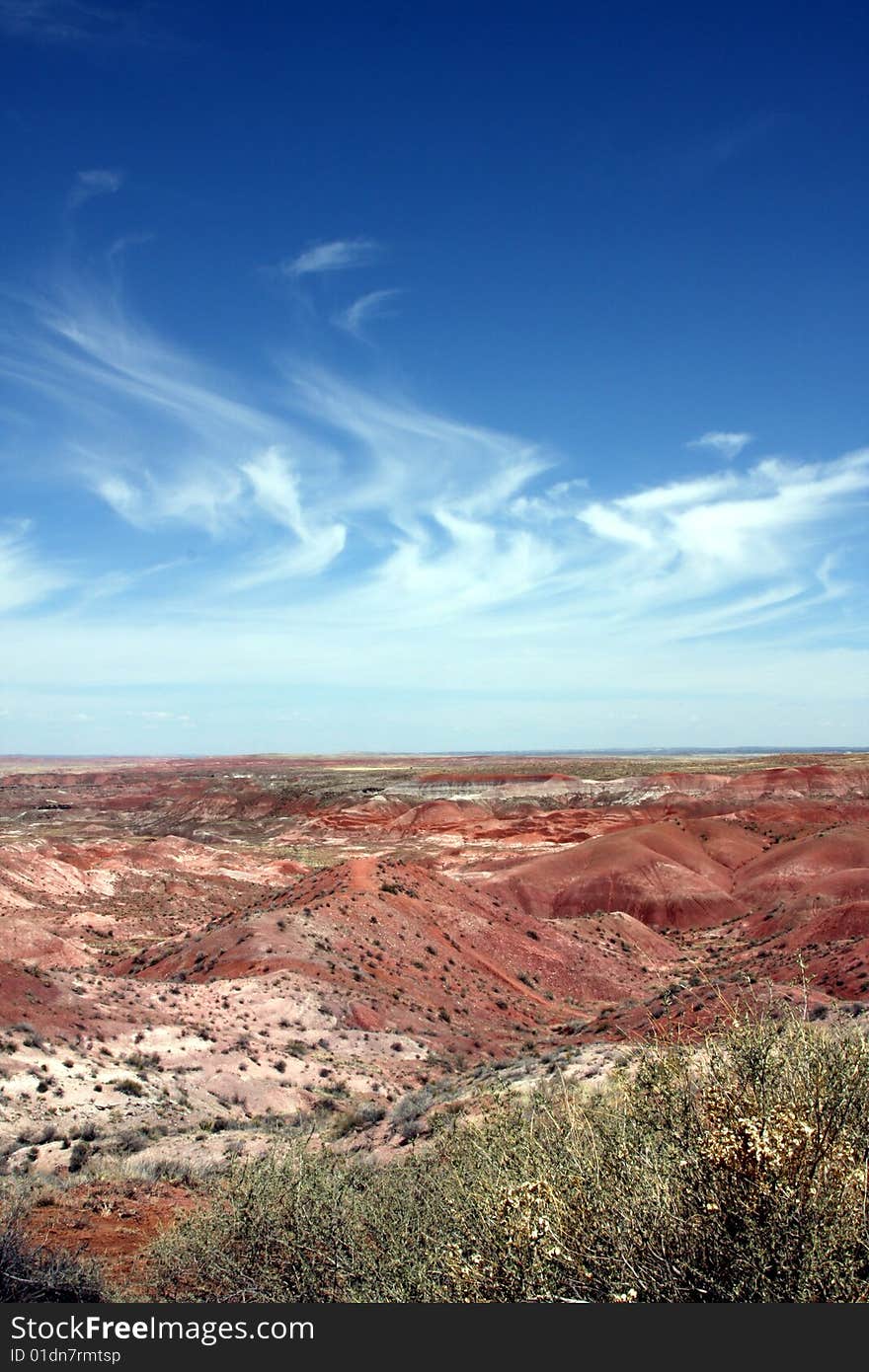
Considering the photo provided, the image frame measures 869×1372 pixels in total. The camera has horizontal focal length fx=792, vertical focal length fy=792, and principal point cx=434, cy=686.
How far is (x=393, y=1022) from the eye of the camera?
24.6m

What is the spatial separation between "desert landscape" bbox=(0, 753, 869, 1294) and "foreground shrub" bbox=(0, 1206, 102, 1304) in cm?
55

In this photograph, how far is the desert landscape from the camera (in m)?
13.0

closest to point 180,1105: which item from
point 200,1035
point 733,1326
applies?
point 200,1035

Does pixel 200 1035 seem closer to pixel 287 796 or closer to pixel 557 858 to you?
pixel 557 858

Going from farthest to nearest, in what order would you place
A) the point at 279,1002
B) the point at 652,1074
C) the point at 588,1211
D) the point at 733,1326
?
the point at 279,1002
the point at 652,1074
the point at 588,1211
the point at 733,1326

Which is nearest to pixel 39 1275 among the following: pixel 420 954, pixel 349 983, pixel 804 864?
pixel 349 983

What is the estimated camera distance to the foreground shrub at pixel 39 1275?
258 inches

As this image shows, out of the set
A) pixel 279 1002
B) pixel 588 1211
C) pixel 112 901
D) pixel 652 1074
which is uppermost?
pixel 652 1074

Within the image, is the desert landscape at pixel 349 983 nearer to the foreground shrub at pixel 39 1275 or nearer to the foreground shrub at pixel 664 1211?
the foreground shrub at pixel 39 1275

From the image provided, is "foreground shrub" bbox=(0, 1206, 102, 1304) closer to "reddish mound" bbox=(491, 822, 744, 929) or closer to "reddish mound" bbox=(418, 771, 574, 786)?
"reddish mound" bbox=(491, 822, 744, 929)

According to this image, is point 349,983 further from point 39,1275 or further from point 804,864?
point 804,864

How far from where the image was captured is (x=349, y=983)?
26219 mm

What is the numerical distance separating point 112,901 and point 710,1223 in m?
52.7

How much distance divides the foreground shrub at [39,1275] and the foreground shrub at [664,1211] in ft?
3.11
